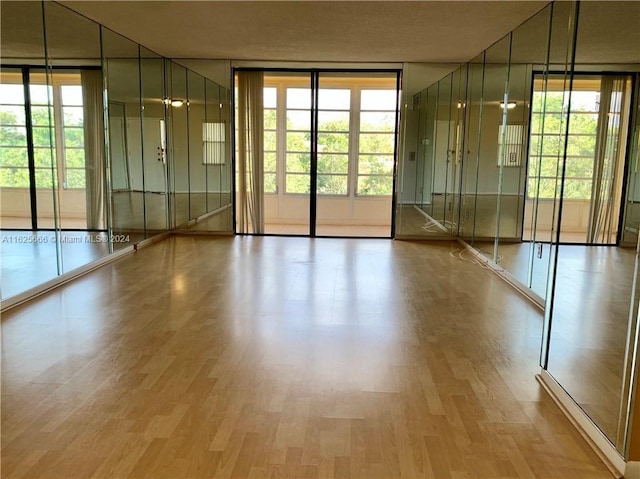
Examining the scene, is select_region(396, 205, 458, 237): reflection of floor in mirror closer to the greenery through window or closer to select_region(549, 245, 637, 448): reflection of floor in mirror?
the greenery through window

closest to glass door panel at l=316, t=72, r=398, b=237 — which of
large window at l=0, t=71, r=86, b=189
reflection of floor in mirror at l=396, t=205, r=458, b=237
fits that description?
reflection of floor in mirror at l=396, t=205, r=458, b=237

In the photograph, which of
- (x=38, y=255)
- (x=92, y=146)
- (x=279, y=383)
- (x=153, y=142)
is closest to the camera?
(x=279, y=383)

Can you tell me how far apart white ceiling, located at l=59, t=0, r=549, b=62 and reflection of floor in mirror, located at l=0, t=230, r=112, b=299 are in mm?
2399

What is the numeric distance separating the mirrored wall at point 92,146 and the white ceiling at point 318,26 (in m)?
0.46

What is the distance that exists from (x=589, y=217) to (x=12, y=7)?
5118 mm

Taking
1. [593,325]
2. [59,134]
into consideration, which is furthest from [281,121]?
[593,325]

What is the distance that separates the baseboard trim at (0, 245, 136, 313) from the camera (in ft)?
14.4

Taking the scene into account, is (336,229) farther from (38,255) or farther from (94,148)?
(38,255)

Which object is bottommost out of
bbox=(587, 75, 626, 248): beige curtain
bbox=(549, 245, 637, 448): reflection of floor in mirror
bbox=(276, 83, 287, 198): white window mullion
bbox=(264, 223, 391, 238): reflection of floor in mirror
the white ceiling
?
bbox=(264, 223, 391, 238): reflection of floor in mirror

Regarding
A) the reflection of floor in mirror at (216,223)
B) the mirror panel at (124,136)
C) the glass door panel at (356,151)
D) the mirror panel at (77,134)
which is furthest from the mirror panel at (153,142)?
the glass door panel at (356,151)

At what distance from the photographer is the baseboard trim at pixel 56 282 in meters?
4.39

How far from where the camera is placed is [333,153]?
1055 centimetres

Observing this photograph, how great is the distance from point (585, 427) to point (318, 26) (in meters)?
4.76

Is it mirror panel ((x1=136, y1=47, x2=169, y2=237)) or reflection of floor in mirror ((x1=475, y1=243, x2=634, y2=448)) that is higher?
mirror panel ((x1=136, y1=47, x2=169, y2=237))
